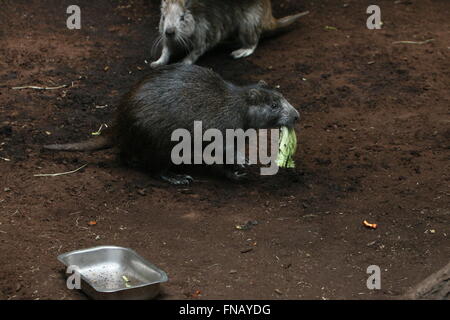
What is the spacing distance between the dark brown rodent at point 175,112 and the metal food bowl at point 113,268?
4.48ft

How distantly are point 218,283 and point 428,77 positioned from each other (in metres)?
4.12

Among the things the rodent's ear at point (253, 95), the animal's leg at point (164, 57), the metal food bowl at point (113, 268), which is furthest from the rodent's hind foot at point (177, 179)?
the animal's leg at point (164, 57)

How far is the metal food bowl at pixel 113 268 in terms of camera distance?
4.30 m

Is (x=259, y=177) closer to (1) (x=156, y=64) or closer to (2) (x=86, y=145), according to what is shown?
(2) (x=86, y=145)

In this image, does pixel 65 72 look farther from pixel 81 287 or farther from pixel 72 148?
pixel 81 287

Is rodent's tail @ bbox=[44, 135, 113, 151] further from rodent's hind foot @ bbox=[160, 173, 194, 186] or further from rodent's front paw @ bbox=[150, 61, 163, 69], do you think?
rodent's front paw @ bbox=[150, 61, 163, 69]

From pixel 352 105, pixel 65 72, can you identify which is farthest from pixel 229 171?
pixel 65 72

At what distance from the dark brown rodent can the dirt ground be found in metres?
0.18

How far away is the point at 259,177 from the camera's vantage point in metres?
6.06

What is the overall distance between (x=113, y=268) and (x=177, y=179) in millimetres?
Result: 1460

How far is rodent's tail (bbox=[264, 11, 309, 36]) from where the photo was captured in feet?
28.3
